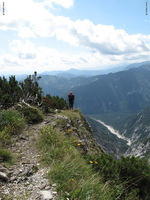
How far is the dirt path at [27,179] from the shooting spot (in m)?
7.10

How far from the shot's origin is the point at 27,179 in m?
8.35

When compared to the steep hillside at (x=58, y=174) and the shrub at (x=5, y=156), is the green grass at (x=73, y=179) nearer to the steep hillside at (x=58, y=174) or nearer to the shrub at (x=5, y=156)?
the steep hillside at (x=58, y=174)

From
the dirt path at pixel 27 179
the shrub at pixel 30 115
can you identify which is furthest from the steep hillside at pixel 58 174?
the shrub at pixel 30 115

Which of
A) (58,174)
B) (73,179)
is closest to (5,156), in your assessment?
(58,174)

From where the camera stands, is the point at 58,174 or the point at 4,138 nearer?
the point at 58,174

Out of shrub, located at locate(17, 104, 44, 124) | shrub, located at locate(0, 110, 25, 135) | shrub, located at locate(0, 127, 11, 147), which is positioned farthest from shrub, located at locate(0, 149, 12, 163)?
shrub, located at locate(17, 104, 44, 124)

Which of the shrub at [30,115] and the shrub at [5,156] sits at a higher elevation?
the shrub at [30,115]

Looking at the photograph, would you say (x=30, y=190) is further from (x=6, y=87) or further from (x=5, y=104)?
(x=6, y=87)

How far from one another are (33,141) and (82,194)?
6.68m

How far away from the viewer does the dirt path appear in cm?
710

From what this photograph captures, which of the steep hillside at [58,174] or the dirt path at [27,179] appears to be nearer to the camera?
the dirt path at [27,179]

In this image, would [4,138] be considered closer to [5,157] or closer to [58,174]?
[5,157]

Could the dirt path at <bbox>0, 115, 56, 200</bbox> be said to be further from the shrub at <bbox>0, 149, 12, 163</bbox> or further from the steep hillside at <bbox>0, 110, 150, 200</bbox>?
the shrub at <bbox>0, 149, 12, 163</bbox>

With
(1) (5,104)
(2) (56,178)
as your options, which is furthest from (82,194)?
(1) (5,104)
